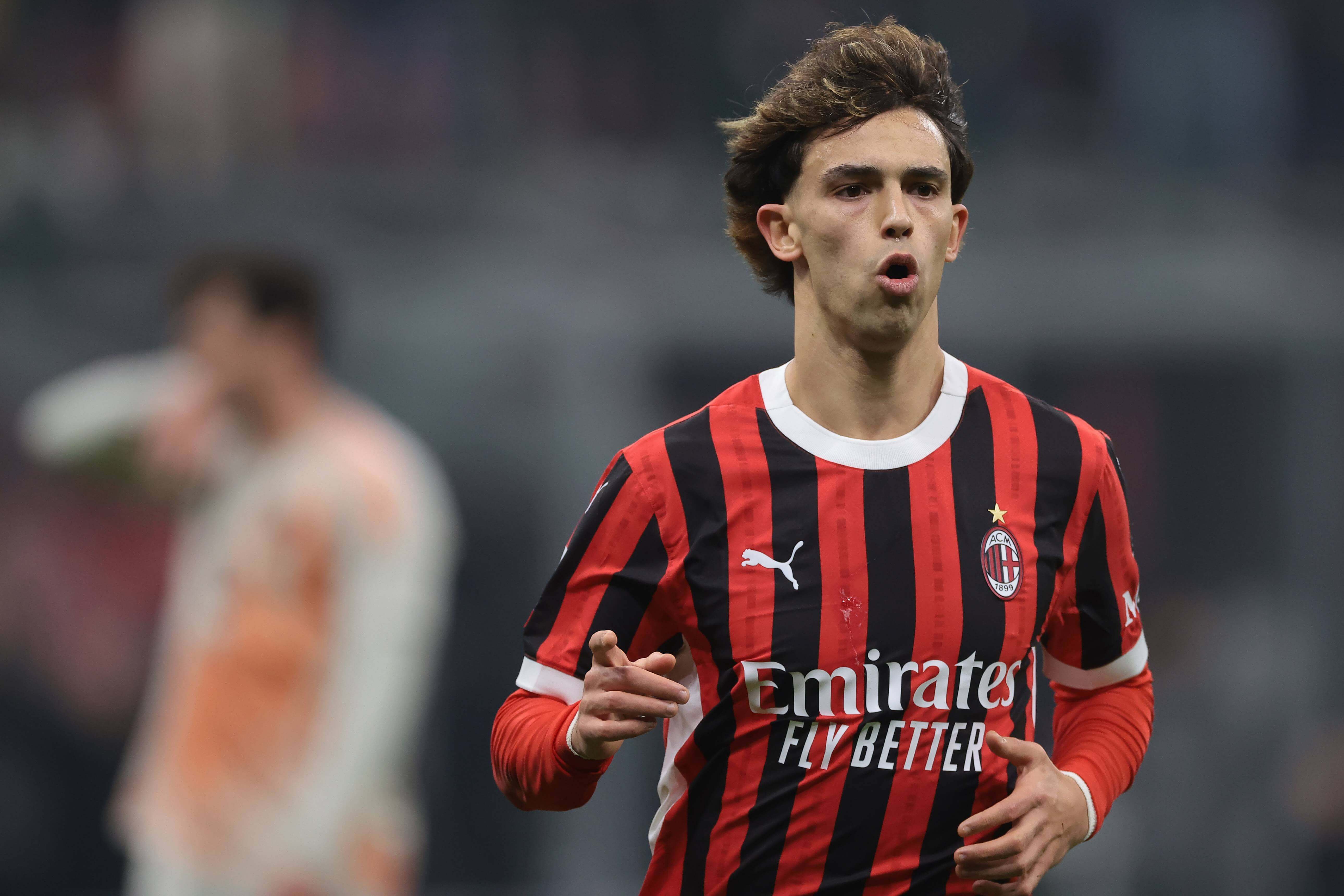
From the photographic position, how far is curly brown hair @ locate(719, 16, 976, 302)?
2389mm

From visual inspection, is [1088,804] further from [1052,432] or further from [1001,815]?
[1052,432]

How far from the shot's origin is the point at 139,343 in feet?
33.3

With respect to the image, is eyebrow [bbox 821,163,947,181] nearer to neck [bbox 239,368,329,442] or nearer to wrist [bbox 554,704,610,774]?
wrist [bbox 554,704,610,774]

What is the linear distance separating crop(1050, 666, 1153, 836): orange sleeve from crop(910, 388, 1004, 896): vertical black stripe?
0.68 feet

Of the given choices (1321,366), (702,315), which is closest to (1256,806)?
(1321,366)

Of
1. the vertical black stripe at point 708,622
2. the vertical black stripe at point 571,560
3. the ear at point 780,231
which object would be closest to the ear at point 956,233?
the ear at point 780,231

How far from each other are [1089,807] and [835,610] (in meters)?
0.47

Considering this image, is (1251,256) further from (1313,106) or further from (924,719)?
(924,719)

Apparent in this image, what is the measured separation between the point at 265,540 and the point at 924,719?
3450 mm

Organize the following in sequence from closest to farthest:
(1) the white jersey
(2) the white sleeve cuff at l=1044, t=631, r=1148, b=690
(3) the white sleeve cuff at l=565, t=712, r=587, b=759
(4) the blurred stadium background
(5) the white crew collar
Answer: (3) the white sleeve cuff at l=565, t=712, r=587, b=759
(5) the white crew collar
(2) the white sleeve cuff at l=1044, t=631, r=1148, b=690
(1) the white jersey
(4) the blurred stadium background

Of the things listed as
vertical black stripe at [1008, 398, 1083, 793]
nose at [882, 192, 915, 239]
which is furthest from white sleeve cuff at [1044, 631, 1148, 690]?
nose at [882, 192, 915, 239]

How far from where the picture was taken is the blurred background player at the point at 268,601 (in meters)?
5.07

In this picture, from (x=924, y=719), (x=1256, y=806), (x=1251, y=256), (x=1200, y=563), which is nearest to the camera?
(x=924, y=719)

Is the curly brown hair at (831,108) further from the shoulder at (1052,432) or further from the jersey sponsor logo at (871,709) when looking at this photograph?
the jersey sponsor logo at (871,709)
